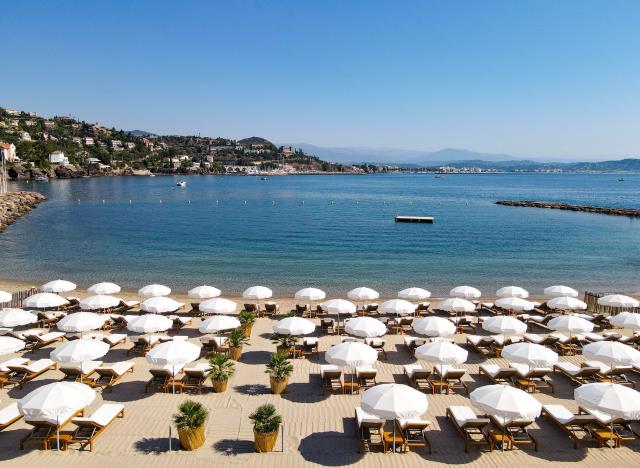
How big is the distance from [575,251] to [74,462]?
42.8 meters

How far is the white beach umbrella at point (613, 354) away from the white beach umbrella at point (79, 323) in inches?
594

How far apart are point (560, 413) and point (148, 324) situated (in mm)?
11975

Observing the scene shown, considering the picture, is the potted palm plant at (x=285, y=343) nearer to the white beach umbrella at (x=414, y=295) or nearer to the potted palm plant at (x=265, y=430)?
the potted palm plant at (x=265, y=430)

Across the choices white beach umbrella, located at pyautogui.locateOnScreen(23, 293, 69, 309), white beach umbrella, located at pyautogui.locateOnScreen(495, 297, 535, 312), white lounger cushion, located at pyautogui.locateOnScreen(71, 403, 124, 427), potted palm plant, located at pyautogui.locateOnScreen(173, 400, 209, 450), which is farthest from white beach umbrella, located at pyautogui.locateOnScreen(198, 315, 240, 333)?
white beach umbrella, located at pyautogui.locateOnScreen(495, 297, 535, 312)

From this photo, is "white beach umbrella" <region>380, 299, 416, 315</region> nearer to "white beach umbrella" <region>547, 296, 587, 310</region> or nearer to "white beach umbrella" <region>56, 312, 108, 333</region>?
"white beach umbrella" <region>547, 296, 587, 310</region>

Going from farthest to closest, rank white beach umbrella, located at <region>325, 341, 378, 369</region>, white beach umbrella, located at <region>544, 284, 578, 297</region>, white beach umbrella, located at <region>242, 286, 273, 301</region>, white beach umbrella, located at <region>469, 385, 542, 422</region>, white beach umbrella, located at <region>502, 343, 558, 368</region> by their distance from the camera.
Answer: white beach umbrella, located at <region>544, 284, 578, 297</region>
white beach umbrella, located at <region>242, 286, 273, 301</region>
white beach umbrella, located at <region>502, 343, 558, 368</region>
white beach umbrella, located at <region>325, 341, 378, 369</region>
white beach umbrella, located at <region>469, 385, 542, 422</region>

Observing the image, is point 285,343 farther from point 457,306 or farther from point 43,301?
point 43,301

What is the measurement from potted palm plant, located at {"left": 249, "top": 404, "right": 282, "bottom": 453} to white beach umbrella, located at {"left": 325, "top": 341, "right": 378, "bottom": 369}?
8.45ft

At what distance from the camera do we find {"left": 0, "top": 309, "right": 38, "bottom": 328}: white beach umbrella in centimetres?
1503

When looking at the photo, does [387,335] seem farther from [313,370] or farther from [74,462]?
[74,462]

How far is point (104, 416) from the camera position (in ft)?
32.5

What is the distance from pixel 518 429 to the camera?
10.1m

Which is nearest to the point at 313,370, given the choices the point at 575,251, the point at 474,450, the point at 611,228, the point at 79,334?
the point at 474,450

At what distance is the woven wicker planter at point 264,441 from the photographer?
9.17m
